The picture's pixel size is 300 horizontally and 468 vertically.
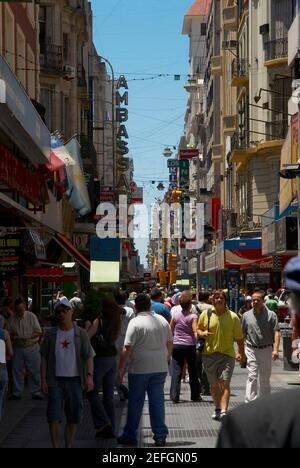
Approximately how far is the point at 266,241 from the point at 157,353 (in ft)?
72.3

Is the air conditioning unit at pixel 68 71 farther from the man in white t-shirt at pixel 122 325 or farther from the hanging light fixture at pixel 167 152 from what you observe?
the hanging light fixture at pixel 167 152

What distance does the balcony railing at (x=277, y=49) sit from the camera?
45250 millimetres

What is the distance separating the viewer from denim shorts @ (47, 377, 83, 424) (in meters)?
10.5

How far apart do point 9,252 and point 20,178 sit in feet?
7.05

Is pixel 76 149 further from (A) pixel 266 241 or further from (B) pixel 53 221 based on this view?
(A) pixel 266 241

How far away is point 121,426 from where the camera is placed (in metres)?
13.3

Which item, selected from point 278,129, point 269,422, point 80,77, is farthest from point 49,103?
point 269,422

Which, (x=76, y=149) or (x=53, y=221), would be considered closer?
(x=76, y=149)

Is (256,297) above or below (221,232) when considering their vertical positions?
below

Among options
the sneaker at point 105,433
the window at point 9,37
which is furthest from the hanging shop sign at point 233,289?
the sneaker at point 105,433

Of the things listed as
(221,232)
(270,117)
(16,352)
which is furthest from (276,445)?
(221,232)

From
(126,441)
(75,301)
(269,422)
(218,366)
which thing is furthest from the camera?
(75,301)

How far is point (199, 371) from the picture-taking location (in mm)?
17344

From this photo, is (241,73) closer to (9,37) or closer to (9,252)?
(9,37)
